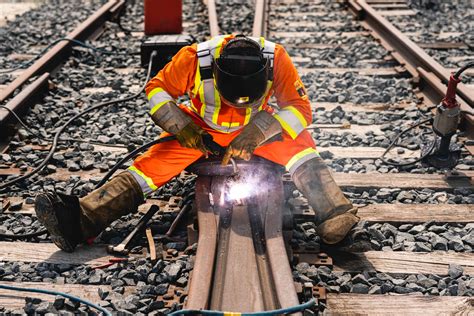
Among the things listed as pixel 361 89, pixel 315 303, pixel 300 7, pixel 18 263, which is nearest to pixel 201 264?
pixel 315 303

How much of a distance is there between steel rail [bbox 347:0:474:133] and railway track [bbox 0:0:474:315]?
0.04m

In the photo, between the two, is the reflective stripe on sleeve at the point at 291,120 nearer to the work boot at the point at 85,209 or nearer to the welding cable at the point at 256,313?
the work boot at the point at 85,209

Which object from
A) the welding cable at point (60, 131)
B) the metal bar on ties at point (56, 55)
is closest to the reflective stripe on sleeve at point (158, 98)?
the welding cable at point (60, 131)

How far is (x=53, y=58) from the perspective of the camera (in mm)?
7582

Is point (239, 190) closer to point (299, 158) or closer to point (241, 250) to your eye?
point (299, 158)

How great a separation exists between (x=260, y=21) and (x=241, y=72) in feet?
17.2

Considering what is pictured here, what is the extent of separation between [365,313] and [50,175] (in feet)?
9.39

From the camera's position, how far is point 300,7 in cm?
1099

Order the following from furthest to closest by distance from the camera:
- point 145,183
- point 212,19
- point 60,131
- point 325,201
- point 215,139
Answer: point 212,19 → point 60,131 → point 215,139 → point 145,183 → point 325,201

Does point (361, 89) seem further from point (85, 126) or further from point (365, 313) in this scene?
point (365, 313)

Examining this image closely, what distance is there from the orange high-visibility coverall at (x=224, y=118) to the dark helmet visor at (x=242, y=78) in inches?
18.5

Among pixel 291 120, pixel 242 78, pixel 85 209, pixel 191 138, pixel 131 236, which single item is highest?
pixel 242 78

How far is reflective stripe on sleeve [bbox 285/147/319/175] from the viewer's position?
14.0 ft

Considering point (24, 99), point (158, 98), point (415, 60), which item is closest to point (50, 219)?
point (158, 98)
